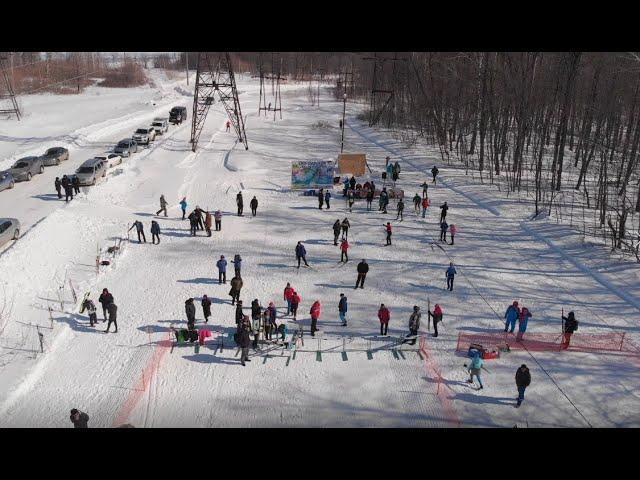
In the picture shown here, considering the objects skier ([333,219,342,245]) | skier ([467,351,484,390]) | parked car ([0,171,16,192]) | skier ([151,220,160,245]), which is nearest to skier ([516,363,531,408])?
skier ([467,351,484,390])

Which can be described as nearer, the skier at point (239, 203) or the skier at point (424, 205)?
the skier at point (239, 203)

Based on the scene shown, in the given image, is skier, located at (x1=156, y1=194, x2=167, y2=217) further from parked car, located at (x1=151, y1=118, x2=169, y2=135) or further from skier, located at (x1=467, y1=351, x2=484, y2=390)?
parked car, located at (x1=151, y1=118, x2=169, y2=135)

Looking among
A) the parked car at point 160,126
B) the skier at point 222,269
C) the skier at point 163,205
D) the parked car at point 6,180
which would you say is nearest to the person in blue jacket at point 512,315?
the skier at point 222,269

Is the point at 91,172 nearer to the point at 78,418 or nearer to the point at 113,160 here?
the point at 113,160

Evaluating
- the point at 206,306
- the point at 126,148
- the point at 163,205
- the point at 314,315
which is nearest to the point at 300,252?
the point at 314,315

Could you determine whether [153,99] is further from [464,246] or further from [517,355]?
[517,355]

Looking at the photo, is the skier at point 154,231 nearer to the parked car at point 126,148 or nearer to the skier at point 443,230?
the skier at point 443,230
